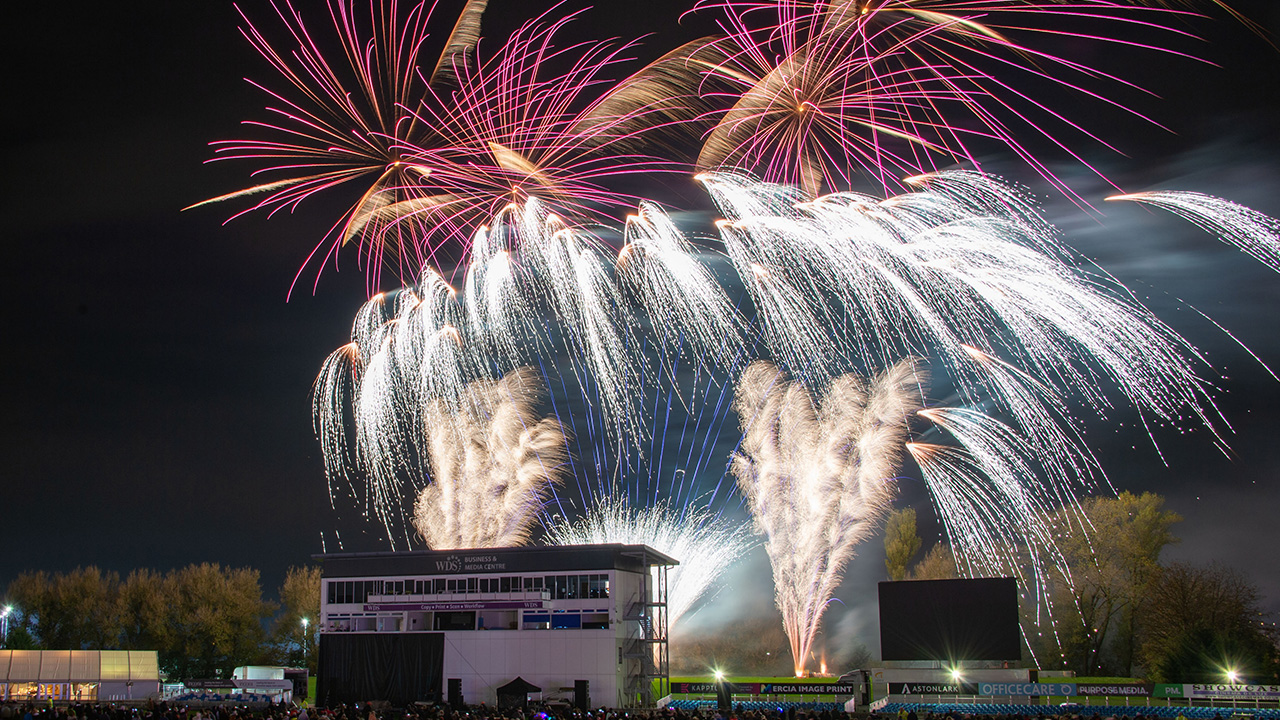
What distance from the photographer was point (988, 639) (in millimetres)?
35656

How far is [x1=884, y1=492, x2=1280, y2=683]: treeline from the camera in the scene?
151 feet

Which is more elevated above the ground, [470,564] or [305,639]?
[470,564]

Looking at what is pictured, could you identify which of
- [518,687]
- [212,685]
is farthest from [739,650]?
[212,685]

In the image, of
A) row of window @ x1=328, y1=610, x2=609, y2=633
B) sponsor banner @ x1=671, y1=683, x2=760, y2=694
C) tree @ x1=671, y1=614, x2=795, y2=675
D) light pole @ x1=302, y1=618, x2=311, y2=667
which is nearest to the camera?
sponsor banner @ x1=671, y1=683, x2=760, y2=694

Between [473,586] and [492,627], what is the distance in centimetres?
202

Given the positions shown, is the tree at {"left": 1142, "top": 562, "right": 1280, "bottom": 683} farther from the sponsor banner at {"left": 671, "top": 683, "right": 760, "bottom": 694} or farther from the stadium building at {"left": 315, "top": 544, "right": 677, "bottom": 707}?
the stadium building at {"left": 315, "top": 544, "right": 677, "bottom": 707}

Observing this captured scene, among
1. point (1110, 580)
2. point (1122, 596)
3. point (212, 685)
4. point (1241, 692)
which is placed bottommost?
point (212, 685)

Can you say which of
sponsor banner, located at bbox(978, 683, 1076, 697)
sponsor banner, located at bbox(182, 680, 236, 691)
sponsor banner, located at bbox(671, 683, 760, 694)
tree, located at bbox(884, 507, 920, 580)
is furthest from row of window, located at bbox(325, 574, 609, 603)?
tree, located at bbox(884, 507, 920, 580)

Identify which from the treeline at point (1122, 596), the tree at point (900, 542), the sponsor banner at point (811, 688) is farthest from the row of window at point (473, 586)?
the tree at point (900, 542)

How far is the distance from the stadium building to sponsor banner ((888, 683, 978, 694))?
35.4ft

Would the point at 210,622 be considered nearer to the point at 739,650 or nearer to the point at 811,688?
the point at 739,650

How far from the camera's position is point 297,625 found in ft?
223

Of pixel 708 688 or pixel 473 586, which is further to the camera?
pixel 473 586

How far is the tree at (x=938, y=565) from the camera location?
61.7 metres
